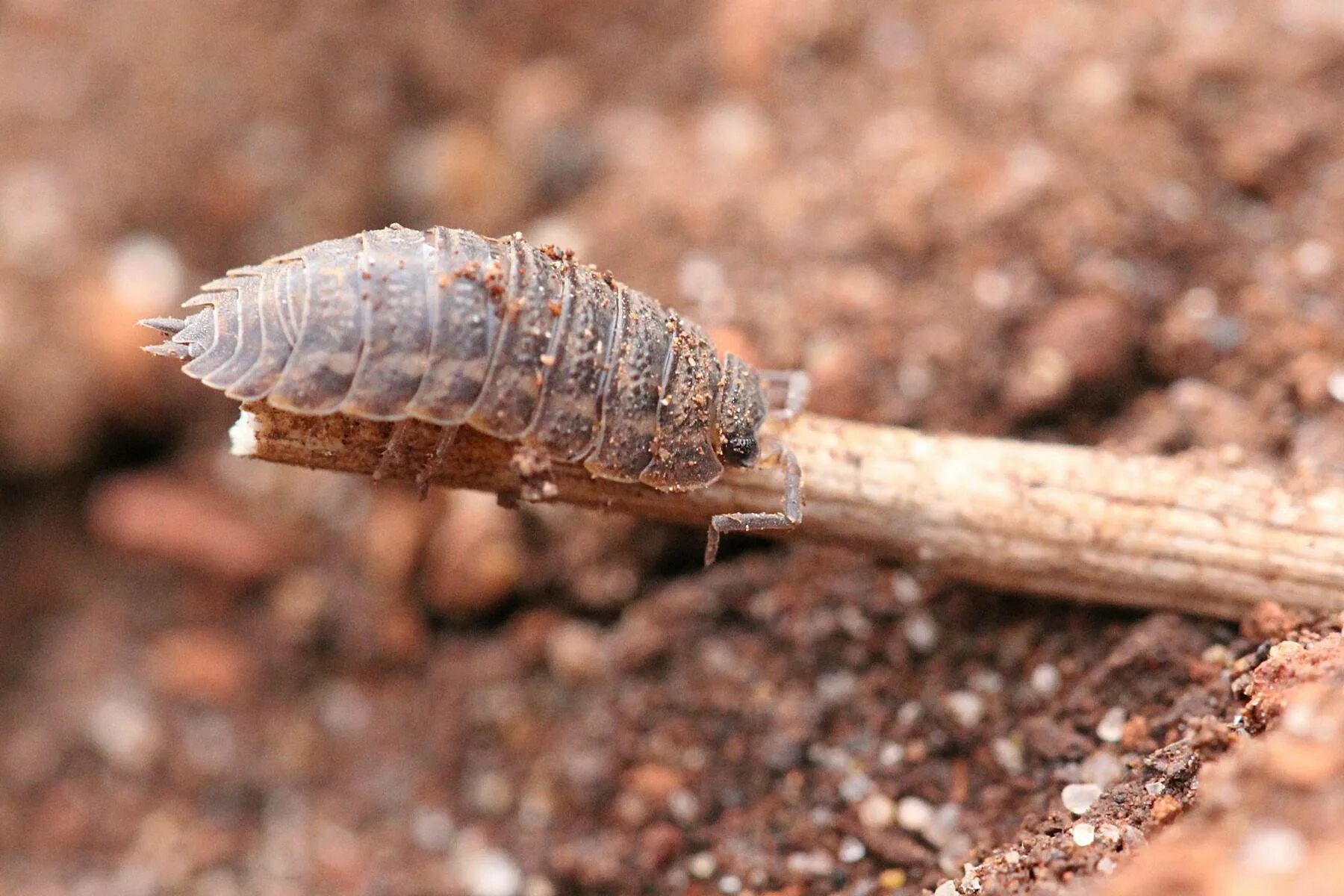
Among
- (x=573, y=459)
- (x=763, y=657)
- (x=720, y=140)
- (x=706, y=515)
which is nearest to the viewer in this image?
(x=573, y=459)

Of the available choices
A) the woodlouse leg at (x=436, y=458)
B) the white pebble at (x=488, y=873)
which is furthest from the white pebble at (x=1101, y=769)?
the woodlouse leg at (x=436, y=458)

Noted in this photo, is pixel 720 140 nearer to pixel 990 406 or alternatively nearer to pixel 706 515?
pixel 990 406

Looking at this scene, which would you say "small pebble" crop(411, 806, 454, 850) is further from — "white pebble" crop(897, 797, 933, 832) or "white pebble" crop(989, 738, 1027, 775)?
"white pebble" crop(989, 738, 1027, 775)

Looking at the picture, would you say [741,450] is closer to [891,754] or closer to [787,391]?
[787,391]

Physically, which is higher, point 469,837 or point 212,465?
point 212,465

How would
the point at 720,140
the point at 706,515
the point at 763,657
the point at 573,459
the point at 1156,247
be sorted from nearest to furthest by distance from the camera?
1. the point at 573,459
2. the point at 706,515
3. the point at 763,657
4. the point at 1156,247
5. the point at 720,140

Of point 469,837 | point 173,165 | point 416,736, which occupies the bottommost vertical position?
point 469,837

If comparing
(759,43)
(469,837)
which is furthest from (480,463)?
(759,43)
